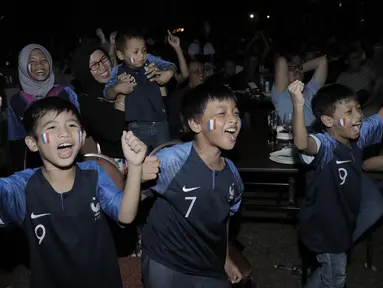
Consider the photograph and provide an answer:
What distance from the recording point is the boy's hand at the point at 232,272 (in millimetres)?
2445

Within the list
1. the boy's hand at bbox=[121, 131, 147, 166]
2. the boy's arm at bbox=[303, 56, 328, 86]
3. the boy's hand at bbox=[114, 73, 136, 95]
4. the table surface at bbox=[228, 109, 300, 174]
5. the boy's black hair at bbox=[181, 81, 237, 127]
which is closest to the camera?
the boy's hand at bbox=[121, 131, 147, 166]

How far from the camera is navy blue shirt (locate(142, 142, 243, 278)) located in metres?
2.32

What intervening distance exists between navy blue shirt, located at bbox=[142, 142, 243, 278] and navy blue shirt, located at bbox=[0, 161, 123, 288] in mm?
314

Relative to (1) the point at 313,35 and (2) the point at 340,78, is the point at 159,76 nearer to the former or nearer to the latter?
(2) the point at 340,78

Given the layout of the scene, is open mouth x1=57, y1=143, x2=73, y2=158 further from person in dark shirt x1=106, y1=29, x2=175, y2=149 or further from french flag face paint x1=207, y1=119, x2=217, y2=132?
person in dark shirt x1=106, y1=29, x2=175, y2=149

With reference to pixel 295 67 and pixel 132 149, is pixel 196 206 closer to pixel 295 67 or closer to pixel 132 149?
pixel 132 149

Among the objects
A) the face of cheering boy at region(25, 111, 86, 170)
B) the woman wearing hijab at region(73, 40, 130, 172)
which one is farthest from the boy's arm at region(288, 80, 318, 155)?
the woman wearing hijab at region(73, 40, 130, 172)

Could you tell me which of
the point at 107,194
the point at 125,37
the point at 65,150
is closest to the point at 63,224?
the point at 107,194

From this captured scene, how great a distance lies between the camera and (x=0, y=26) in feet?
47.8

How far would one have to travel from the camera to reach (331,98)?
279 centimetres

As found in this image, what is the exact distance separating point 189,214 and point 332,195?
1.00 metres

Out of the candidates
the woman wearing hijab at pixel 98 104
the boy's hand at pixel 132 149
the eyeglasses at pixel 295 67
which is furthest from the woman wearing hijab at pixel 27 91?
the eyeglasses at pixel 295 67

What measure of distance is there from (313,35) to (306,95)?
10.4 metres

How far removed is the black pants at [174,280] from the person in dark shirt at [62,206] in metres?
0.27
